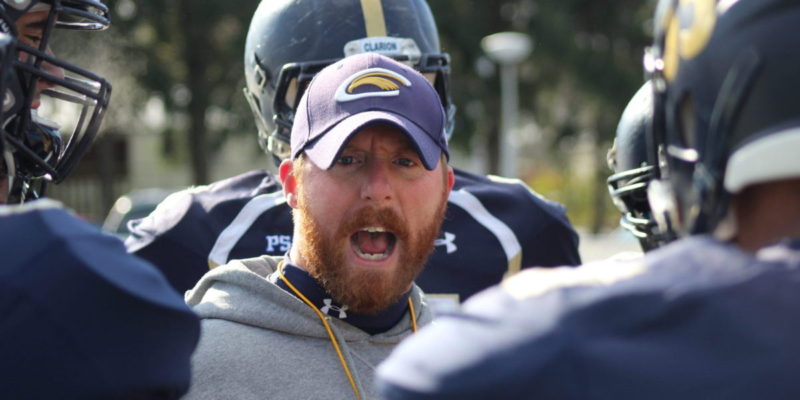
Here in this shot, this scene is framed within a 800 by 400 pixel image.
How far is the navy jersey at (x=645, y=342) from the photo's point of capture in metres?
1.09

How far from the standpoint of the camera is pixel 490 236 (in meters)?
3.35

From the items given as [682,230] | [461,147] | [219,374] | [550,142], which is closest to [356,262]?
[219,374]

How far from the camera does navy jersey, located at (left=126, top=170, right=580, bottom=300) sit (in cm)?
Answer: 318

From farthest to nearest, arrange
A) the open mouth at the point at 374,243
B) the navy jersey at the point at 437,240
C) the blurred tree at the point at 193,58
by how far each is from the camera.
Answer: the blurred tree at the point at 193,58, the navy jersey at the point at 437,240, the open mouth at the point at 374,243

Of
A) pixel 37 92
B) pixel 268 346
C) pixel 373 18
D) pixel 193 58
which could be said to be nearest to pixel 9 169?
pixel 37 92

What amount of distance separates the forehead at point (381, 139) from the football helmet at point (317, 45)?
3.33 feet

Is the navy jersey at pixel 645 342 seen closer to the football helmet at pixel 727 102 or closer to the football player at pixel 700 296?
the football player at pixel 700 296

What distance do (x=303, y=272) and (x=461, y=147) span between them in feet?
44.8

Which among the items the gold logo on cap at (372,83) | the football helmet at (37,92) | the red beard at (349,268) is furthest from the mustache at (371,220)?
the football helmet at (37,92)

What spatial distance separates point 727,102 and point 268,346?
4.11 feet

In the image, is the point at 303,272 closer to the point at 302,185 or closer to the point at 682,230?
the point at 302,185

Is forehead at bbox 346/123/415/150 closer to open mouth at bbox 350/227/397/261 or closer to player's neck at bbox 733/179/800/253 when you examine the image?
open mouth at bbox 350/227/397/261

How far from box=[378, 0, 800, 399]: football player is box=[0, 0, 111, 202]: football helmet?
97cm

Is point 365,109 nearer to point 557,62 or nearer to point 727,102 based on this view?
point 727,102
